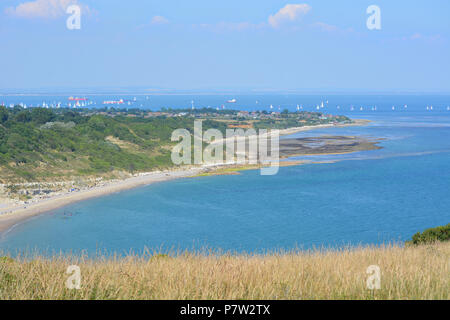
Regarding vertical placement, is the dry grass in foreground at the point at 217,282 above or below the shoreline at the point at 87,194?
above

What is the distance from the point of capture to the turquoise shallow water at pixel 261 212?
2486cm

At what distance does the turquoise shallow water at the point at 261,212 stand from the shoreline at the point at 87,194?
2.85 ft

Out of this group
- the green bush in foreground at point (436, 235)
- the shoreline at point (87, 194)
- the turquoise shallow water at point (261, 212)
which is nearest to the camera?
the green bush in foreground at point (436, 235)

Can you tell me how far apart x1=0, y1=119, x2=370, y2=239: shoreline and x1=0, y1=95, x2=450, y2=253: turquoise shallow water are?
869 mm

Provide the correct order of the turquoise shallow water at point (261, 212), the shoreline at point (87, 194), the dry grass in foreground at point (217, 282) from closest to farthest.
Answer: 1. the dry grass in foreground at point (217, 282)
2. the turquoise shallow water at point (261, 212)
3. the shoreline at point (87, 194)

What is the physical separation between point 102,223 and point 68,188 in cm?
900

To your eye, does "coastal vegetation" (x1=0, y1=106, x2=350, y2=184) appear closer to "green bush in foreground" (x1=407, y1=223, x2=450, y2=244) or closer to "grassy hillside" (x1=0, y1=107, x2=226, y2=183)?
"grassy hillside" (x1=0, y1=107, x2=226, y2=183)

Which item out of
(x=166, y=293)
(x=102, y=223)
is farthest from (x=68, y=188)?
(x=166, y=293)

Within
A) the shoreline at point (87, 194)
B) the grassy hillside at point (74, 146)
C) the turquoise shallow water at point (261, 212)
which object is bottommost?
the turquoise shallow water at point (261, 212)

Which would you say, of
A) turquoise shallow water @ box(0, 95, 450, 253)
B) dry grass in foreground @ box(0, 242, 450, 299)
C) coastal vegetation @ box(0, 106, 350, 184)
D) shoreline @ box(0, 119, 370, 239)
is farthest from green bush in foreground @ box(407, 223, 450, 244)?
coastal vegetation @ box(0, 106, 350, 184)

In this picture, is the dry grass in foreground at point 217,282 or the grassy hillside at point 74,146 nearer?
the dry grass in foreground at point 217,282

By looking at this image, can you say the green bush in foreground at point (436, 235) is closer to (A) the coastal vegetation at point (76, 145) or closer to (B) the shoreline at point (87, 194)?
(B) the shoreline at point (87, 194)

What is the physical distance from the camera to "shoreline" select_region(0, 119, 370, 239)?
90.2 ft

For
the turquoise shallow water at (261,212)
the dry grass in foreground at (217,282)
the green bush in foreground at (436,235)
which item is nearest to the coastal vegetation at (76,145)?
the turquoise shallow water at (261,212)
